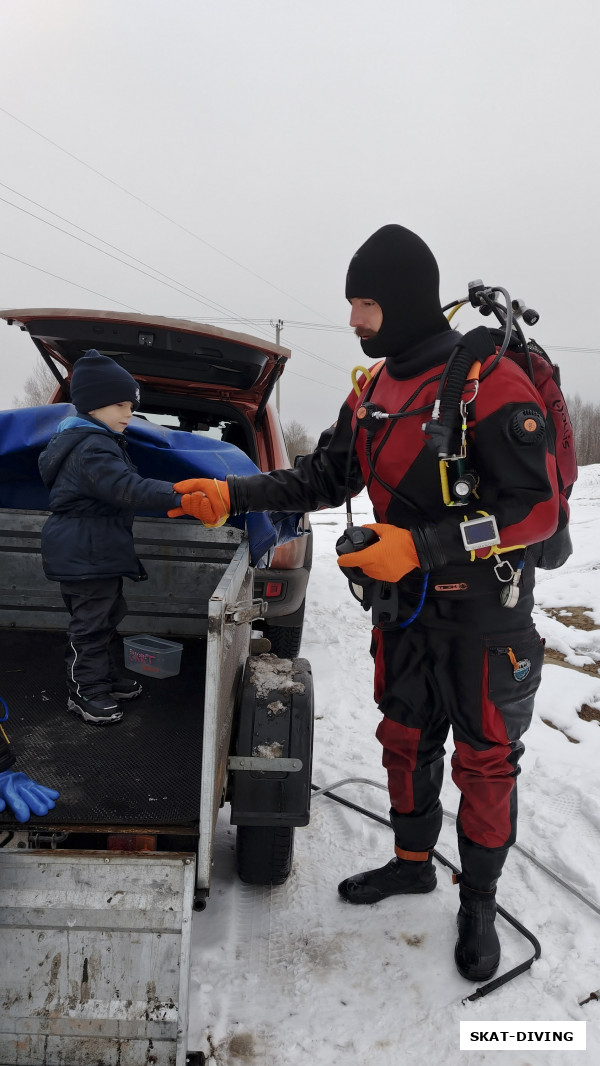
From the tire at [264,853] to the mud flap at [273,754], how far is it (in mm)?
173

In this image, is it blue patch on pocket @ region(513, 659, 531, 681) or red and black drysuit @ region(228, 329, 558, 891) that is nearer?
red and black drysuit @ region(228, 329, 558, 891)

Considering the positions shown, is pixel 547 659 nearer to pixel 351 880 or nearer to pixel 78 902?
pixel 351 880

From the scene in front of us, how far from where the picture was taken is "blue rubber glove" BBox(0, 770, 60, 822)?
178 cm

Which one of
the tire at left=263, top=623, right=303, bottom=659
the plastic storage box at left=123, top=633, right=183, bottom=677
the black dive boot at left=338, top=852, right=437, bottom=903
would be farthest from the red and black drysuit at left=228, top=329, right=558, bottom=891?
the tire at left=263, top=623, right=303, bottom=659

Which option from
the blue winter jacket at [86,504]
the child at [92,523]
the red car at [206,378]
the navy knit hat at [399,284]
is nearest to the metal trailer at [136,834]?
the child at [92,523]

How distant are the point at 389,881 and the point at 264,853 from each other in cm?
51

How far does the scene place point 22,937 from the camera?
158 cm

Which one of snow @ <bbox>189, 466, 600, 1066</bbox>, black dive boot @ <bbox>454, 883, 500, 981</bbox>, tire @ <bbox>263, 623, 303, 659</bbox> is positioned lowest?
snow @ <bbox>189, 466, 600, 1066</bbox>

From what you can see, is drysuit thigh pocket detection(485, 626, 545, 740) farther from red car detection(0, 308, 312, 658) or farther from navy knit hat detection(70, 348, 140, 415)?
navy knit hat detection(70, 348, 140, 415)

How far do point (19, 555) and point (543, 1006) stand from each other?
287 centimetres

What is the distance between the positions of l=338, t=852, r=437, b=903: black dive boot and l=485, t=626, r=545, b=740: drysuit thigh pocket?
0.76 meters

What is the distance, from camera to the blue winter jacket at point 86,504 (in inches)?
99.7

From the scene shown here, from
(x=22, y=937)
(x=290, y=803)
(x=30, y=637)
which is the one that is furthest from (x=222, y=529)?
(x=22, y=937)

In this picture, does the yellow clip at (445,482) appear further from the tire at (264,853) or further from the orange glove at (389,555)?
the tire at (264,853)
